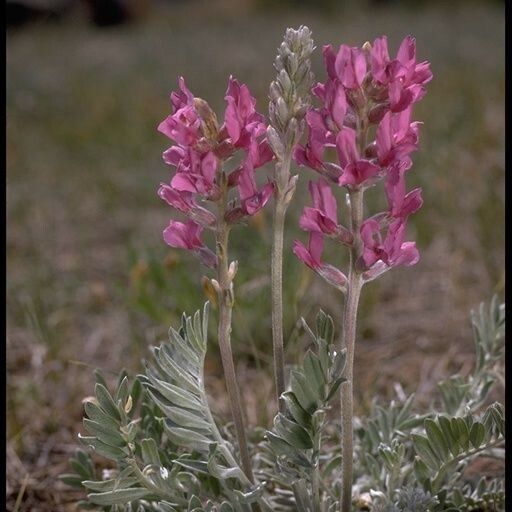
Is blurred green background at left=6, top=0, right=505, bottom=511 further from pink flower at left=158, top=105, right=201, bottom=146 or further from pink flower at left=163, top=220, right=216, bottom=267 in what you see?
pink flower at left=158, top=105, right=201, bottom=146

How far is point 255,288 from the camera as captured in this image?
3.47 metres

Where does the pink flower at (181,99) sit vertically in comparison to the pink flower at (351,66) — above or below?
below

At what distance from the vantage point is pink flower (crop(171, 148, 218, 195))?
161 cm

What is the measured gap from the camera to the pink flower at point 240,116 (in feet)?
5.25

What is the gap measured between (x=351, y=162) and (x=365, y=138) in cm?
10

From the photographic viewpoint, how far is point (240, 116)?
1618 mm

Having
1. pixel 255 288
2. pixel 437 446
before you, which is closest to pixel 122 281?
pixel 255 288

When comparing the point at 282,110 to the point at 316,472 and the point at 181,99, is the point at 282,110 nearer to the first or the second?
the point at 181,99

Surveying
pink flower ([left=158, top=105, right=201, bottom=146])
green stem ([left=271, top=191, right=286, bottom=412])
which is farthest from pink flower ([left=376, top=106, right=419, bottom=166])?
pink flower ([left=158, top=105, right=201, bottom=146])

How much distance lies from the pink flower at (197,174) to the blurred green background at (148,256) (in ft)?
2.95

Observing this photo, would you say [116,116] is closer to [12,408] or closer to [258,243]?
[258,243]

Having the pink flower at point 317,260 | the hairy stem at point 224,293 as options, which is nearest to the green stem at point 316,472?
the hairy stem at point 224,293

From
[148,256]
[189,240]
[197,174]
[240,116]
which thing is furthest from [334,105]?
[148,256]

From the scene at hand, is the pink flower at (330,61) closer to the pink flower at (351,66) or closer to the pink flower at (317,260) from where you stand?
the pink flower at (351,66)
